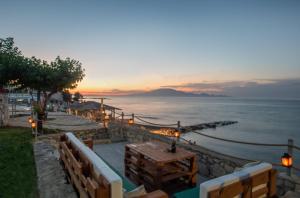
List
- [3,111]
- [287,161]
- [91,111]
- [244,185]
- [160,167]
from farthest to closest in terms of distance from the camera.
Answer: [91,111]
[3,111]
[160,167]
[287,161]
[244,185]

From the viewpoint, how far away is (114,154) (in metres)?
6.22

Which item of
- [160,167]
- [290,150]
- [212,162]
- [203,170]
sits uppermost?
[290,150]

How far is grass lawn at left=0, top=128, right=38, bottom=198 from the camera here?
3.21m

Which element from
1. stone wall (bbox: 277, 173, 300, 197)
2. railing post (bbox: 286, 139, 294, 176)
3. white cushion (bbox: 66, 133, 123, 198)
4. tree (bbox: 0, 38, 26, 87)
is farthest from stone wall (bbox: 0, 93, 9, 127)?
railing post (bbox: 286, 139, 294, 176)

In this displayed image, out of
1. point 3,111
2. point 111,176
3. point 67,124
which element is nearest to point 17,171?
point 111,176

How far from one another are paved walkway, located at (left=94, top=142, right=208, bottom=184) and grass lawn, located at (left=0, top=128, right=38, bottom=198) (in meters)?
1.85

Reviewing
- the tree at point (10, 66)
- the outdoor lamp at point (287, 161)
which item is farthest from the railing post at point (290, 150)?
the tree at point (10, 66)

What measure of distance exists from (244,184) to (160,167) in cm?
157

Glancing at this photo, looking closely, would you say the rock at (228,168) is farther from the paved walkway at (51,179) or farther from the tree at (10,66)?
the tree at (10,66)

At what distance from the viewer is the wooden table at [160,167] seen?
3.44 m

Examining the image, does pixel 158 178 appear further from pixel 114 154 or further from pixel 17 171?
pixel 114 154

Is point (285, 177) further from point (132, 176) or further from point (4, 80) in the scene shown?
point (4, 80)

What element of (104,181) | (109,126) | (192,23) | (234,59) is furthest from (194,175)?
(234,59)

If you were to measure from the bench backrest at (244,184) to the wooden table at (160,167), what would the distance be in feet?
4.64
